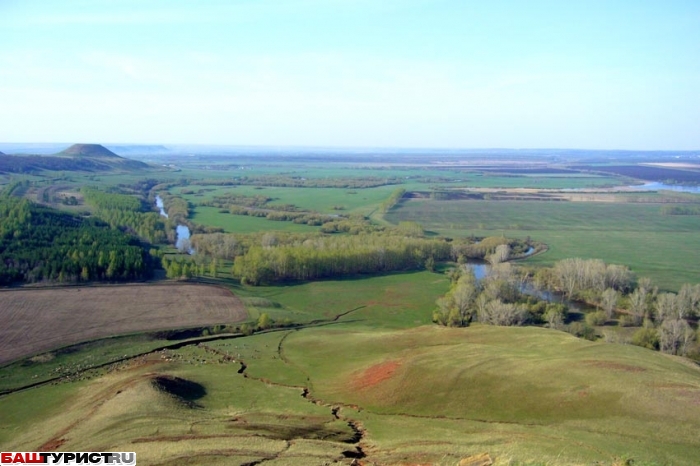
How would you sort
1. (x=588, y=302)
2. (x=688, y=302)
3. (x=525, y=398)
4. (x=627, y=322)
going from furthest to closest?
(x=588, y=302) → (x=688, y=302) → (x=627, y=322) → (x=525, y=398)

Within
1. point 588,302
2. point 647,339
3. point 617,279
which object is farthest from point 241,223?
point 647,339

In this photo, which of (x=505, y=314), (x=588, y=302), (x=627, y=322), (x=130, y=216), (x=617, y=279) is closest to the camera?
(x=505, y=314)

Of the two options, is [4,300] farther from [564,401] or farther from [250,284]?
[564,401]

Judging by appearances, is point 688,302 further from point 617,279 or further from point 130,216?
point 130,216

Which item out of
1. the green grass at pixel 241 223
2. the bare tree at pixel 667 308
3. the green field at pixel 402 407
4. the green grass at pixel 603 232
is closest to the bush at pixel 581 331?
the bare tree at pixel 667 308

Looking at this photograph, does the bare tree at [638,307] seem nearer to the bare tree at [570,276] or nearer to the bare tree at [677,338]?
the bare tree at [677,338]

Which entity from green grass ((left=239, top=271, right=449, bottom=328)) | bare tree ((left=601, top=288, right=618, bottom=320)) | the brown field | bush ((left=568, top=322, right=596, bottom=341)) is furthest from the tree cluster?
bush ((left=568, top=322, right=596, bottom=341))
